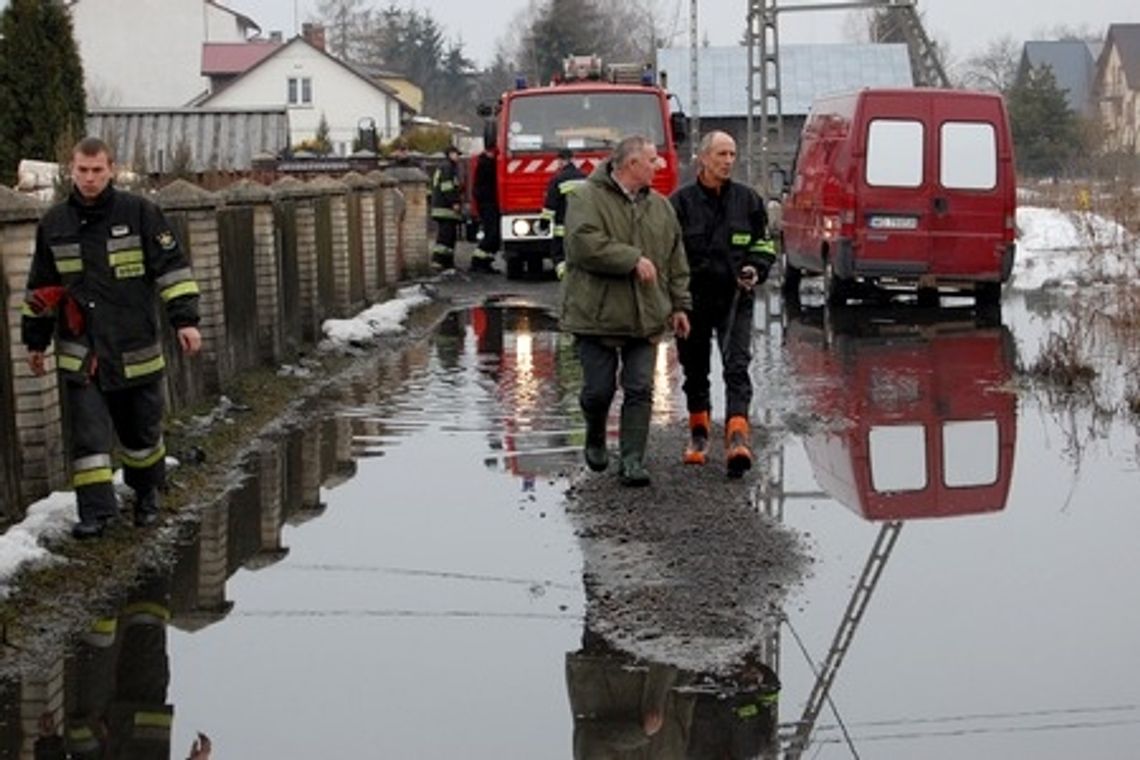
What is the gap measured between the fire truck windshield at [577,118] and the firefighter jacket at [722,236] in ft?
48.5

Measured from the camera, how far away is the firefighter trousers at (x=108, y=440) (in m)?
8.29

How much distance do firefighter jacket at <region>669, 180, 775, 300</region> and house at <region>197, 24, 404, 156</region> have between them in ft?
244

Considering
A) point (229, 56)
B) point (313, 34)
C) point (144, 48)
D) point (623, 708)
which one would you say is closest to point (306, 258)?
point (623, 708)

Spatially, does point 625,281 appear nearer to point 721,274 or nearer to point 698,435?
point 721,274

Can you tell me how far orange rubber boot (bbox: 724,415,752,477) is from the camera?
989 centimetres

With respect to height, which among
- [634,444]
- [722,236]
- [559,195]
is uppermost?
[559,195]

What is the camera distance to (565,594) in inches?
298

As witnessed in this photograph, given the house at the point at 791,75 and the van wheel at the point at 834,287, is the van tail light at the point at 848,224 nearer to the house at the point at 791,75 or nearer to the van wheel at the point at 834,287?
the van wheel at the point at 834,287

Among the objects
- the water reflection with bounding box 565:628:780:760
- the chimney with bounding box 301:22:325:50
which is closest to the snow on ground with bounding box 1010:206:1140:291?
the water reflection with bounding box 565:628:780:760

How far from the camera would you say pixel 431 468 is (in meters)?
10.6

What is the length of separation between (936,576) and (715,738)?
2397 mm

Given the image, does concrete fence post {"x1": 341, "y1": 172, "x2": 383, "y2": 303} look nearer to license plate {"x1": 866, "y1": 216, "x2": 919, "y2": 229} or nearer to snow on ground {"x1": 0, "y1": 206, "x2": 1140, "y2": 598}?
snow on ground {"x1": 0, "y1": 206, "x2": 1140, "y2": 598}

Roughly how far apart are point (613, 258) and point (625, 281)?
0.25 meters

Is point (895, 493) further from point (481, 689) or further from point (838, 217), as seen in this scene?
point (838, 217)
